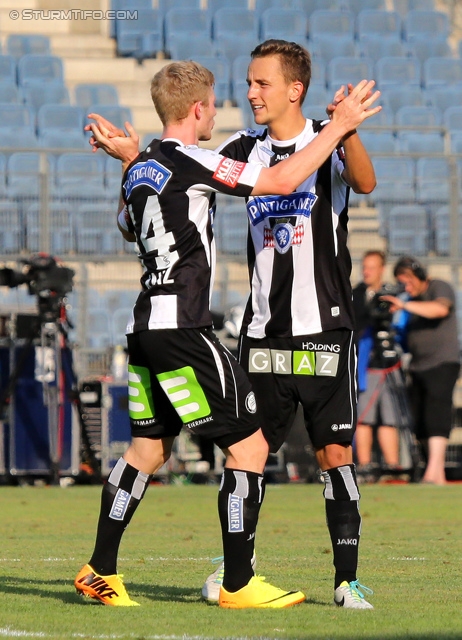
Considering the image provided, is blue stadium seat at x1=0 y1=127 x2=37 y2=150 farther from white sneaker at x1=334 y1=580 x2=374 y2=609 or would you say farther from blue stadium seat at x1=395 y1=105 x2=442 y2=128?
white sneaker at x1=334 y1=580 x2=374 y2=609

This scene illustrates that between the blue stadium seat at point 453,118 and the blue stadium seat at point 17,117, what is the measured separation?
649cm

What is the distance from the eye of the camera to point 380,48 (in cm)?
2112

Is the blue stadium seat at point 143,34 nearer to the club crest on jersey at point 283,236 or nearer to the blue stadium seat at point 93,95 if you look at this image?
the blue stadium seat at point 93,95

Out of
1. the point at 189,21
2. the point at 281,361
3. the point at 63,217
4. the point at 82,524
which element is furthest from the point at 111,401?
the point at 189,21

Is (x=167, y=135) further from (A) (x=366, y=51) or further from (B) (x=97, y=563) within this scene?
(A) (x=366, y=51)

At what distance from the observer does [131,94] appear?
20.0 metres

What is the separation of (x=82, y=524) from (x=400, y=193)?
7.82m

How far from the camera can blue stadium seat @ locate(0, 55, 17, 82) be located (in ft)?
63.3

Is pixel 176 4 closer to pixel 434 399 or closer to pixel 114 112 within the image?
pixel 114 112

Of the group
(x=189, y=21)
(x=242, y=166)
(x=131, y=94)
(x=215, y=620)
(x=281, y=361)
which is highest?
(x=189, y=21)

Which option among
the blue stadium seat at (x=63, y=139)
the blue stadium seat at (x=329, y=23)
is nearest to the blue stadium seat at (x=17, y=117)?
the blue stadium seat at (x=63, y=139)

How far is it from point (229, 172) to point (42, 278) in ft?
23.1

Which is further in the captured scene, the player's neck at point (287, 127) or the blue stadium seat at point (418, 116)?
the blue stadium seat at point (418, 116)

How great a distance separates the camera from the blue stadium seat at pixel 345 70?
20.1 meters
